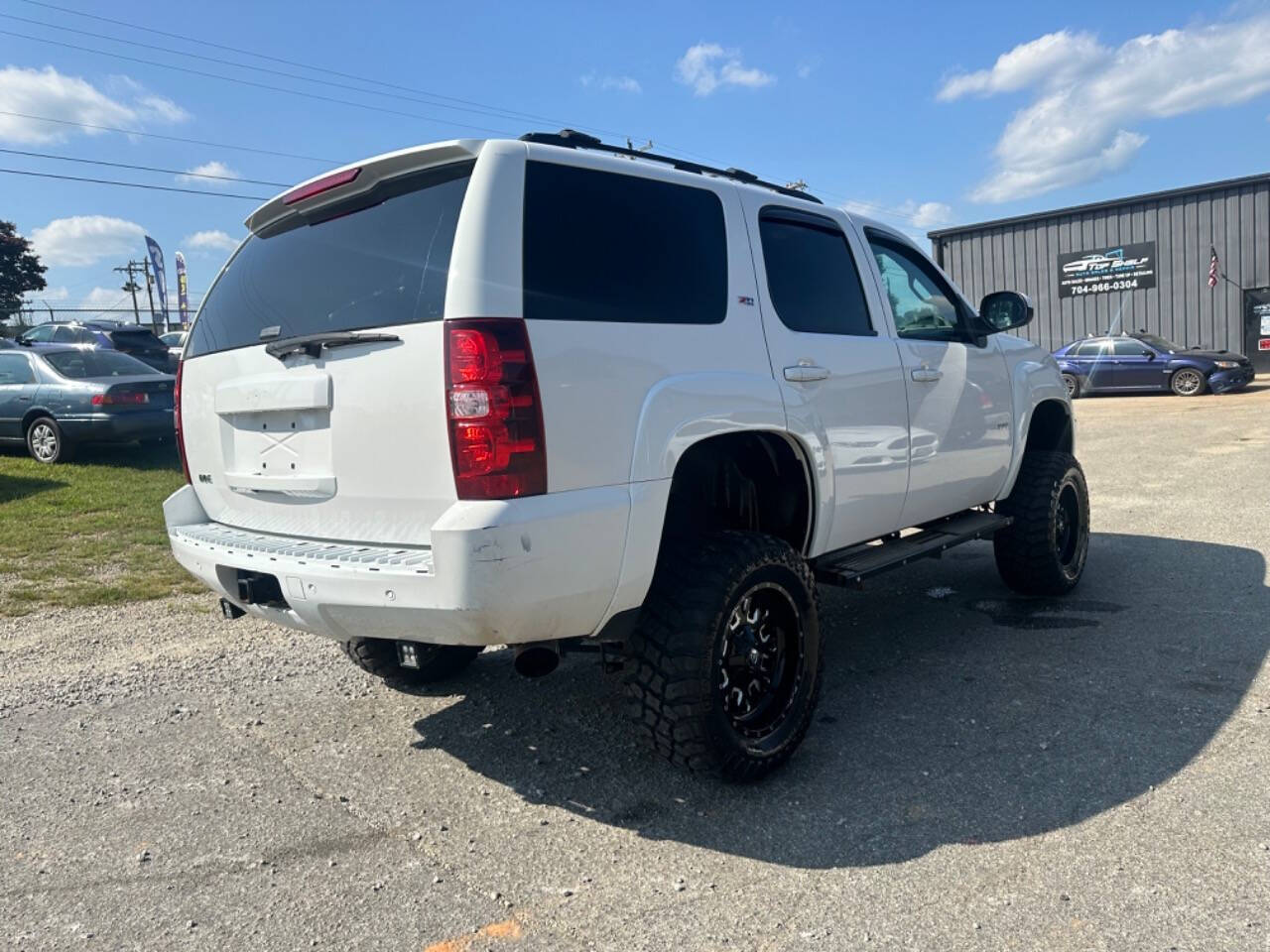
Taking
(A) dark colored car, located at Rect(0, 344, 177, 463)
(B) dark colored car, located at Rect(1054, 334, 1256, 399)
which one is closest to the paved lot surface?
(A) dark colored car, located at Rect(0, 344, 177, 463)

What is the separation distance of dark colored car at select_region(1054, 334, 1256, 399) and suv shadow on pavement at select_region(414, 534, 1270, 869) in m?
17.1

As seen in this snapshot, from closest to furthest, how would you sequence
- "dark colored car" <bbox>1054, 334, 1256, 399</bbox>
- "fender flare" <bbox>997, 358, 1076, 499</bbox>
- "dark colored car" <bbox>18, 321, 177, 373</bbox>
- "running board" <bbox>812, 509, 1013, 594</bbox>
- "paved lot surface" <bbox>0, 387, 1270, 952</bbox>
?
"paved lot surface" <bbox>0, 387, 1270, 952</bbox> → "running board" <bbox>812, 509, 1013, 594</bbox> → "fender flare" <bbox>997, 358, 1076, 499</bbox> → "dark colored car" <bbox>18, 321, 177, 373</bbox> → "dark colored car" <bbox>1054, 334, 1256, 399</bbox>

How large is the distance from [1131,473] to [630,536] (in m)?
9.15

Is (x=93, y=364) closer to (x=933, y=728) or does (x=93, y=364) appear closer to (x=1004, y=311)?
(x=1004, y=311)

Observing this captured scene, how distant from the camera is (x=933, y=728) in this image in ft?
12.3

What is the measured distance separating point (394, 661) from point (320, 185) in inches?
80.2

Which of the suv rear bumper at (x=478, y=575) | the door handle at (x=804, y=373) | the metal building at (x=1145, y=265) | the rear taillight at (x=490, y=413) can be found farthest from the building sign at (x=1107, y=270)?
the rear taillight at (x=490, y=413)

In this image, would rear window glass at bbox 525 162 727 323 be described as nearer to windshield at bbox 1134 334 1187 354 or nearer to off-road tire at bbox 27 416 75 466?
off-road tire at bbox 27 416 75 466

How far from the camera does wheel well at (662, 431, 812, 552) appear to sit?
3588mm

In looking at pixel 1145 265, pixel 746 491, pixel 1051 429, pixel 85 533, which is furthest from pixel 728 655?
pixel 1145 265

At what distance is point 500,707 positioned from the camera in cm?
411

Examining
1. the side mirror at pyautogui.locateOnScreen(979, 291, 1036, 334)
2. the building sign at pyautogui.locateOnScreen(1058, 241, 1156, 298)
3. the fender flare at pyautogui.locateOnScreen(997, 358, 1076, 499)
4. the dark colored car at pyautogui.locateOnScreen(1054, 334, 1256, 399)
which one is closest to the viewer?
the side mirror at pyautogui.locateOnScreen(979, 291, 1036, 334)

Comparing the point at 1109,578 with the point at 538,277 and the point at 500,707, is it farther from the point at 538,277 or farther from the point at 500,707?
the point at 538,277

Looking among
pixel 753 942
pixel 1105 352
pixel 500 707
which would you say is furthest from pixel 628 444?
pixel 1105 352
